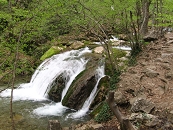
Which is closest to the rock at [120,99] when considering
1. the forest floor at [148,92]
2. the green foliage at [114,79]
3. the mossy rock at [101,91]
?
the forest floor at [148,92]

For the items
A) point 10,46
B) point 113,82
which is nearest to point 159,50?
point 113,82

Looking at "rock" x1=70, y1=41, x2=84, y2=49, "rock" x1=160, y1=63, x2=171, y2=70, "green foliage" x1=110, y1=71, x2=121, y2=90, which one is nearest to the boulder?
"rock" x1=160, y1=63, x2=171, y2=70

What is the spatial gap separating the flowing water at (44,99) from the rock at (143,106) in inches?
104

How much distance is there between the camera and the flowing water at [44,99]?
29.9ft

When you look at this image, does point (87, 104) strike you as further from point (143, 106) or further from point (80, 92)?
point (143, 106)

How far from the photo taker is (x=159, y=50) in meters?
12.9

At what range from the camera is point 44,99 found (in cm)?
1186

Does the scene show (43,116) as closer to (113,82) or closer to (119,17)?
(113,82)

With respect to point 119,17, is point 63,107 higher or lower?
lower

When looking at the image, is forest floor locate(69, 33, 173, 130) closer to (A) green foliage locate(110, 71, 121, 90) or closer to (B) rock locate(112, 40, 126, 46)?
(A) green foliage locate(110, 71, 121, 90)

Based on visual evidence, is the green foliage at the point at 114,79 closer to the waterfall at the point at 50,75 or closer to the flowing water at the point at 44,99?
the flowing water at the point at 44,99

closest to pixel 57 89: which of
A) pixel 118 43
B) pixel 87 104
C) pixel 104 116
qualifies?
pixel 87 104

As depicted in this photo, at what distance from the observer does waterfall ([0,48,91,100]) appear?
12106mm

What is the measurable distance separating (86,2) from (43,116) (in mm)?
6139
